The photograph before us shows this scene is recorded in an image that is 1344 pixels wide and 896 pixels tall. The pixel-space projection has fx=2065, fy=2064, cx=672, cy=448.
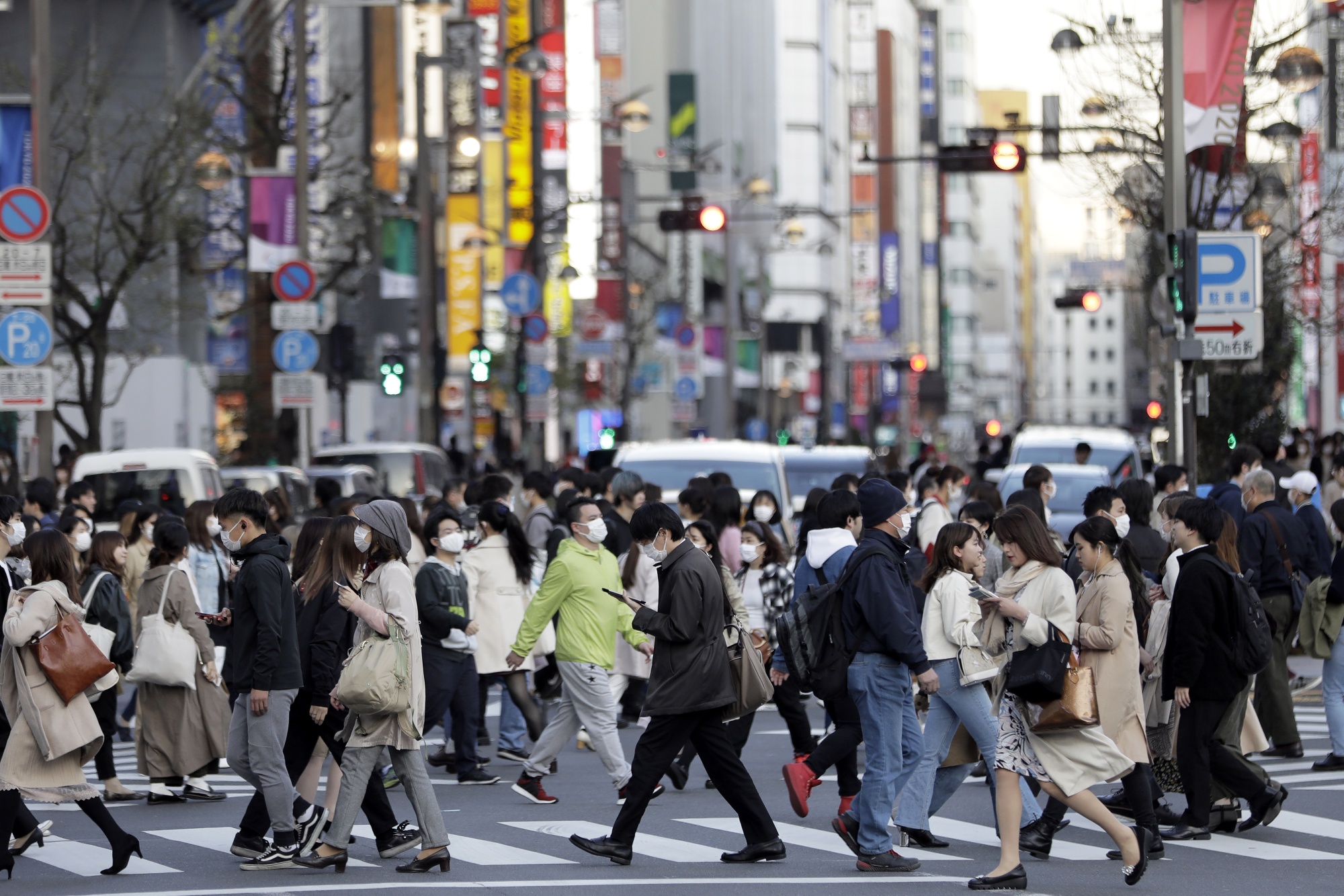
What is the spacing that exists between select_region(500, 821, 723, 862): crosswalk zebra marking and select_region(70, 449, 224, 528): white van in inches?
441

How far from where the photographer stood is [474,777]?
513 inches

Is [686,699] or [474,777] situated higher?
[686,699]

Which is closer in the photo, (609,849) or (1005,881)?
(1005,881)

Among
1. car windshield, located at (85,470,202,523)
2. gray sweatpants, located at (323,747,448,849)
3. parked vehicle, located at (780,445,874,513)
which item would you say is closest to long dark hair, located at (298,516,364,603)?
gray sweatpants, located at (323,747,448,849)

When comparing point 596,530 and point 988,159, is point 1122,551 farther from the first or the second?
point 988,159

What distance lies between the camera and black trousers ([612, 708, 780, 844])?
9828mm

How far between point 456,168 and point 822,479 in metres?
37.5

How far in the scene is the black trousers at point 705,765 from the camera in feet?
32.2

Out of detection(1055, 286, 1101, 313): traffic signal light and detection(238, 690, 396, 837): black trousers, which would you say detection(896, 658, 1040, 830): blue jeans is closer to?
detection(238, 690, 396, 837): black trousers

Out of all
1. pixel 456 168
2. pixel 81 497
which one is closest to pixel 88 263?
pixel 81 497

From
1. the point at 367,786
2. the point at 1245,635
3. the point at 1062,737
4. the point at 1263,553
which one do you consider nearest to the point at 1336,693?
the point at 1263,553

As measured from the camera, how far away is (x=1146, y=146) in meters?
29.7

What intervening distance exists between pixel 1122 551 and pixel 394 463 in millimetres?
20025

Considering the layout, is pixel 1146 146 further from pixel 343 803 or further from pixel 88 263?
pixel 343 803
